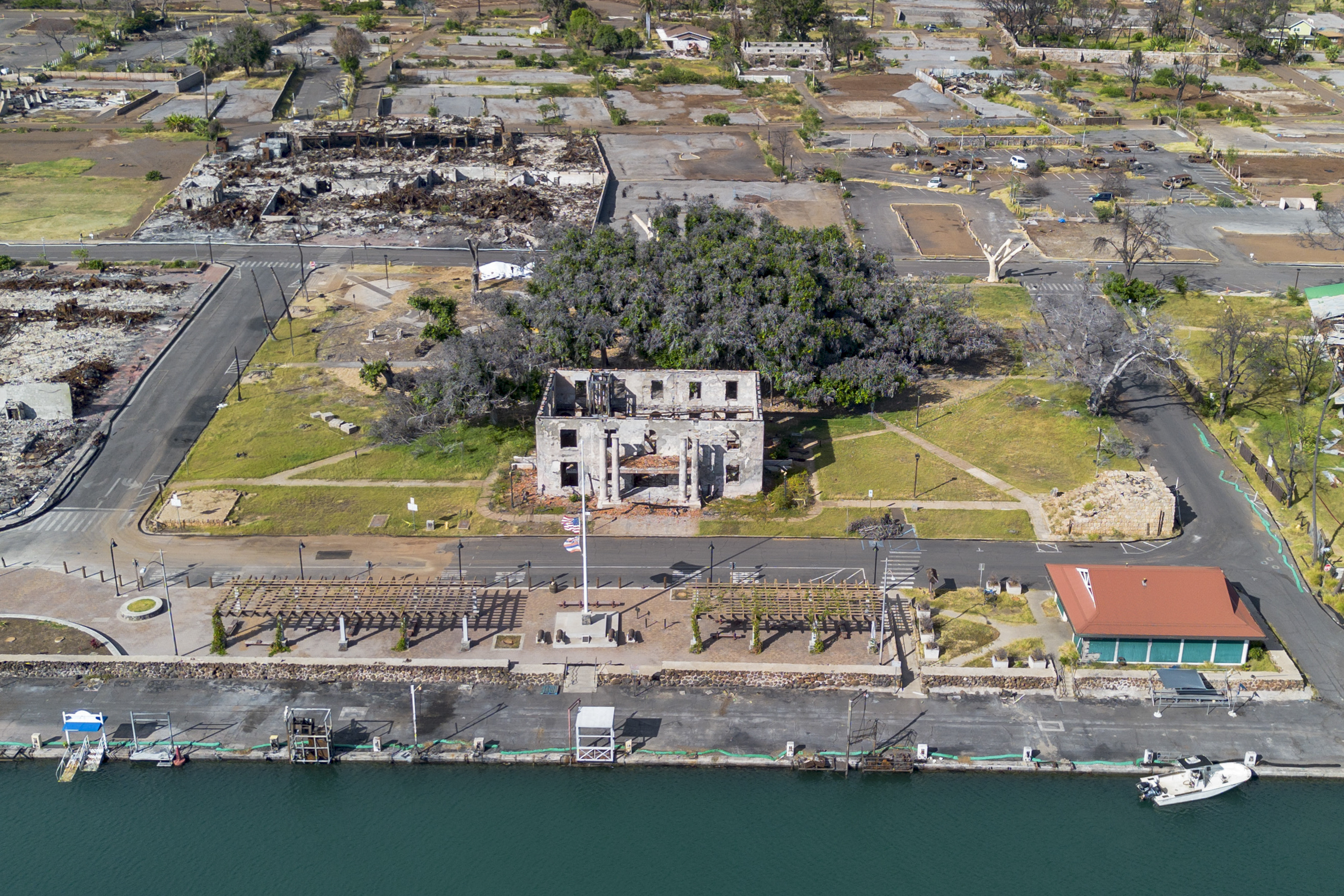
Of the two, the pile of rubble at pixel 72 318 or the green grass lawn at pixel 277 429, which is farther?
the pile of rubble at pixel 72 318

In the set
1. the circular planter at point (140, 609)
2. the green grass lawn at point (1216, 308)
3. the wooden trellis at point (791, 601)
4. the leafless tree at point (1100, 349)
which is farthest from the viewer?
the green grass lawn at point (1216, 308)

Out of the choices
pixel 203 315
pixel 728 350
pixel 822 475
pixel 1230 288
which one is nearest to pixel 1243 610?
pixel 822 475

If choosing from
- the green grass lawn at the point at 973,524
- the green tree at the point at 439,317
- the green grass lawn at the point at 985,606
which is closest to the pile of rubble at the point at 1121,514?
the green grass lawn at the point at 973,524

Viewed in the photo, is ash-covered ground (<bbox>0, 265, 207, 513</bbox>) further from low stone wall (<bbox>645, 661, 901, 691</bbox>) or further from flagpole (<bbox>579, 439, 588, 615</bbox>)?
low stone wall (<bbox>645, 661, 901, 691</bbox>)

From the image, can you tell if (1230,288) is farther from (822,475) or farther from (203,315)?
(203,315)

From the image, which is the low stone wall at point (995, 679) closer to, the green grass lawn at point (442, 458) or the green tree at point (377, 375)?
the green grass lawn at point (442, 458)
